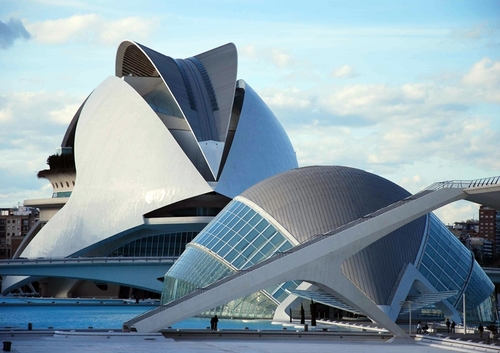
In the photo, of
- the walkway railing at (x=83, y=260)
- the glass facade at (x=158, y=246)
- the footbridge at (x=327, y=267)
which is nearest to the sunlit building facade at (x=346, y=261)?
the footbridge at (x=327, y=267)

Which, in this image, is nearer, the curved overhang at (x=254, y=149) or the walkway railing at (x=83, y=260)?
the walkway railing at (x=83, y=260)

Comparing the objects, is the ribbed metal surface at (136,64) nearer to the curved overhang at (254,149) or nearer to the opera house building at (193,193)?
the opera house building at (193,193)

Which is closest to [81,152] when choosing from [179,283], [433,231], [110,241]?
[110,241]

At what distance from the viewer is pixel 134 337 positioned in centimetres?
2830

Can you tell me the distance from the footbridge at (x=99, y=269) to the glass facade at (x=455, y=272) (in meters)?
24.4

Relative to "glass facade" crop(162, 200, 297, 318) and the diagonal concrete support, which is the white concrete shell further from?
the diagonal concrete support

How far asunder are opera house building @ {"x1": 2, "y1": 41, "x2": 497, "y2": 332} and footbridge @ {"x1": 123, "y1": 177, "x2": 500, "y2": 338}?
6.97 m

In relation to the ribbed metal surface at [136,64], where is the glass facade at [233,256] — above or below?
below

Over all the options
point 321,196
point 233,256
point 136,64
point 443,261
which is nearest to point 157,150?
point 136,64

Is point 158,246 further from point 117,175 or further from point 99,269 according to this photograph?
point 99,269

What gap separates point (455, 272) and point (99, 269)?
28.9 meters

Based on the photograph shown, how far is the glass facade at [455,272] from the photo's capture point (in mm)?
38781

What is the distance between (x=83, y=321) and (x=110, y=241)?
94.4ft

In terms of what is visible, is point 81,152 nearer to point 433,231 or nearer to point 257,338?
point 433,231
